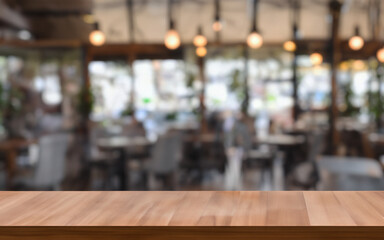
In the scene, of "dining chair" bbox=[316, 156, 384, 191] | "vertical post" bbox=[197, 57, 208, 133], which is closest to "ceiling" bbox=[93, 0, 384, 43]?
"vertical post" bbox=[197, 57, 208, 133]

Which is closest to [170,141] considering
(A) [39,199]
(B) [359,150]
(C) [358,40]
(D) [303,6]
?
(B) [359,150]

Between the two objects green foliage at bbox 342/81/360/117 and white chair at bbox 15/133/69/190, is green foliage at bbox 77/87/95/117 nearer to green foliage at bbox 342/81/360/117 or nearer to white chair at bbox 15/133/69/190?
white chair at bbox 15/133/69/190

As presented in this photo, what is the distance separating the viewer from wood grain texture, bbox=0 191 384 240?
1078 millimetres

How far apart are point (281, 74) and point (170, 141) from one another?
6.13 metres

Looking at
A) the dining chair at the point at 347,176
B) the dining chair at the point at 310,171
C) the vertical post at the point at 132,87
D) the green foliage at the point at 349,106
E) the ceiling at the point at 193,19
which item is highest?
the ceiling at the point at 193,19

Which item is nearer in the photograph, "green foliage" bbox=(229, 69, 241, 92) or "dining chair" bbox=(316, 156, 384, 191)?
"dining chair" bbox=(316, 156, 384, 191)

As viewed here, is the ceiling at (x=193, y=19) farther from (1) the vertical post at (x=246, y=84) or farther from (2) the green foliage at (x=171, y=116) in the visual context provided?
(2) the green foliage at (x=171, y=116)

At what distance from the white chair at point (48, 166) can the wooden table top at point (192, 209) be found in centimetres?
332

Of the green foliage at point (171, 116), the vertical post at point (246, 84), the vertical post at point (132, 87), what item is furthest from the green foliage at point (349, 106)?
the vertical post at point (132, 87)

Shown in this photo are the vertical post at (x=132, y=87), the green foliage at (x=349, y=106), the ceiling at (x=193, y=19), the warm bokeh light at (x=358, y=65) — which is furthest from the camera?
the warm bokeh light at (x=358, y=65)

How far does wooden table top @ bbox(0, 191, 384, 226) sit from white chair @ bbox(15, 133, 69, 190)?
3.32 metres

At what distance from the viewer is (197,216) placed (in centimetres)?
116

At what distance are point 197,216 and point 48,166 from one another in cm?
387

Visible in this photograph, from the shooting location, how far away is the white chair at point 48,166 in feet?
15.4
